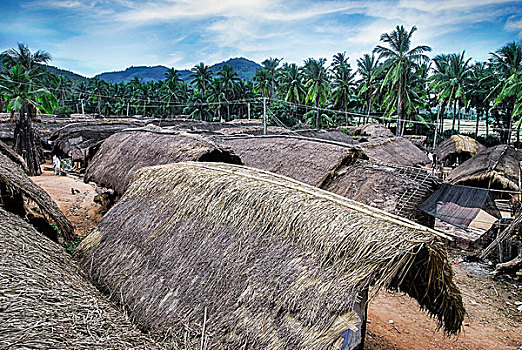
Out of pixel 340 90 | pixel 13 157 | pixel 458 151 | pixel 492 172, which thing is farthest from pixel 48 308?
pixel 340 90

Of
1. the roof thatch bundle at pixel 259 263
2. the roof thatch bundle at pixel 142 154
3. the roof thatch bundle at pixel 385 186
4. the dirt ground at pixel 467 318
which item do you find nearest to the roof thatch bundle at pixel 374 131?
the roof thatch bundle at pixel 385 186

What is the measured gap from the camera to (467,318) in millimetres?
6527

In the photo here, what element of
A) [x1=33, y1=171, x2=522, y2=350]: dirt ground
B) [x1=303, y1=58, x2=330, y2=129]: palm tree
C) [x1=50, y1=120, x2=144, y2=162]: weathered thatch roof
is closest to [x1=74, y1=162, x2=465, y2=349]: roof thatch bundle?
[x1=33, y1=171, x2=522, y2=350]: dirt ground

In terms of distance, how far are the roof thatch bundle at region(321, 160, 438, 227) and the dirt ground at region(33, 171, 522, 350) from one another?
189cm

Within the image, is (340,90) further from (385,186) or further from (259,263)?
(259,263)

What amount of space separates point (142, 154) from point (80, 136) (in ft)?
57.4

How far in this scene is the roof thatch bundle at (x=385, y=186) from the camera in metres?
8.27

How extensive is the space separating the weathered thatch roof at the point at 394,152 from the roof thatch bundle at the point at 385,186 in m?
5.07

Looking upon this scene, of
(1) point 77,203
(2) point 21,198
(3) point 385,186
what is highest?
(2) point 21,198

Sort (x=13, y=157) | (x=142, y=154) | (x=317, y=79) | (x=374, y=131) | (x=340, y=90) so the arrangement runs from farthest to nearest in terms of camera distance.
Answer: (x=340, y=90) → (x=317, y=79) → (x=374, y=131) → (x=13, y=157) → (x=142, y=154)

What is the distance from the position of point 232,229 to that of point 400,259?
189cm

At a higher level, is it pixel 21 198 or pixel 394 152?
pixel 21 198

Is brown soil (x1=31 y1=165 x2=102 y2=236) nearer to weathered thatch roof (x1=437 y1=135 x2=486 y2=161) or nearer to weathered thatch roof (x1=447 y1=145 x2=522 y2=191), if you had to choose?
weathered thatch roof (x1=447 y1=145 x2=522 y2=191)

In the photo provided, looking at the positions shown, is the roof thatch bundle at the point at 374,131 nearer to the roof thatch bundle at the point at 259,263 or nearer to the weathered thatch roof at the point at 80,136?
the weathered thatch roof at the point at 80,136
